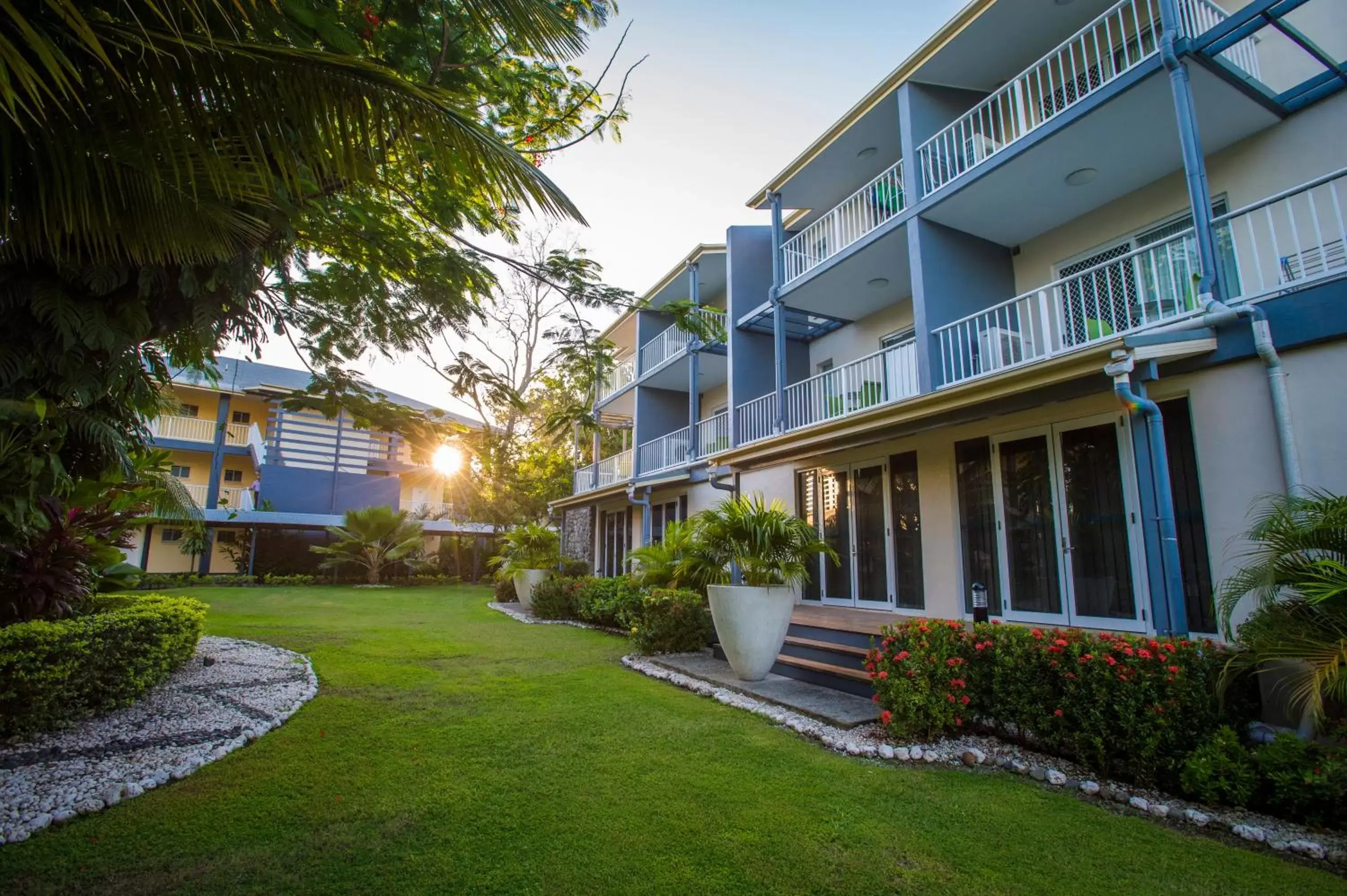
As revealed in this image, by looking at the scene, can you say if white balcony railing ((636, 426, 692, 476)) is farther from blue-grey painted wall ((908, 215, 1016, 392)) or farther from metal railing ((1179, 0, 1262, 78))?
metal railing ((1179, 0, 1262, 78))

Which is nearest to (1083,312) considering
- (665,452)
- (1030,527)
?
(1030,527)

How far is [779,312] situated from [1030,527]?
17.9 feet

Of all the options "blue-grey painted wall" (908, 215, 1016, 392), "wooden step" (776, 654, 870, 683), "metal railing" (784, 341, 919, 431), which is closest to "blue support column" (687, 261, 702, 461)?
"metal railing" (784, 341, 919, 431)

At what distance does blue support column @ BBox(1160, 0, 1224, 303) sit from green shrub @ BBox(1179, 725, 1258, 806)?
368 centimetres

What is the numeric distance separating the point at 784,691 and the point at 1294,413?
4829mm

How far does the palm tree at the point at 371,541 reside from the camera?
2148 centimetres

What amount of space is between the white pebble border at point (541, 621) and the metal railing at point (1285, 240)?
9216mm

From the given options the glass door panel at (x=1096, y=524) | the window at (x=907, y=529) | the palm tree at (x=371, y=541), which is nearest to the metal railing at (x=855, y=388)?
the window at (x=907, y=529)

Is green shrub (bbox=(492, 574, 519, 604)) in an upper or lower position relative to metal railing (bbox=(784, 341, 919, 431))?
lower

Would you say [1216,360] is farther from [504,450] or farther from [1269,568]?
[504,450]

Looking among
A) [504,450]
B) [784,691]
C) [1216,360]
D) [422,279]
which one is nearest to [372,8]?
[422,279]

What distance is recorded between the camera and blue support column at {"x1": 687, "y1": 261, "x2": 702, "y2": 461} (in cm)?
1297

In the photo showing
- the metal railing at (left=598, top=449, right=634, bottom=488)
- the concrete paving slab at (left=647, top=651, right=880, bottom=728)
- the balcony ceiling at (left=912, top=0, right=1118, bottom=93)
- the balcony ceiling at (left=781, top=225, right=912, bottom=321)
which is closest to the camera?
the concrete paving slab at (left=647, top=651, right=880, bottom=728)

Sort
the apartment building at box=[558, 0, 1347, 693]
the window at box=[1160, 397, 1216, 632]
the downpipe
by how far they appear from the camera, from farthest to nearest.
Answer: the window at box=[1160, 397, 1216, 632]
the apartment building at box=[558, 0, 1347, 693]
the downpipe
